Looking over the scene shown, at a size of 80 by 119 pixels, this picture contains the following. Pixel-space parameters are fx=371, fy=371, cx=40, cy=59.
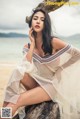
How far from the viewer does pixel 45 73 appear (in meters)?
2.76

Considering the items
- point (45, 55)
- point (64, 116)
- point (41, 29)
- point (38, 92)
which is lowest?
point (64, 116)

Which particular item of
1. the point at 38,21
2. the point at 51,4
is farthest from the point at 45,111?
the point at 51,4

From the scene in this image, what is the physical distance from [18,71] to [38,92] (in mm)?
209

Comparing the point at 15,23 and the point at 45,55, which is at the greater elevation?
the point at 45,55

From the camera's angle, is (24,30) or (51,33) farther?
(24,30)

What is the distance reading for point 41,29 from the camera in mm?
2758

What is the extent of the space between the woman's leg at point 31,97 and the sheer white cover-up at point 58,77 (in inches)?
1.2

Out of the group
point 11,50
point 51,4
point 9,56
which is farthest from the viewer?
point 11,50

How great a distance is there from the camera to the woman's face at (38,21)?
2747mm

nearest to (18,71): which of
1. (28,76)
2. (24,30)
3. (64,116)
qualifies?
(28,76)

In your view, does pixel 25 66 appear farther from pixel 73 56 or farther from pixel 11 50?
pixel 11 50

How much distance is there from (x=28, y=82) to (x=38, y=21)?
458 mm

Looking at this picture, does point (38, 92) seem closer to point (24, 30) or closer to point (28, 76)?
point (28, 76)

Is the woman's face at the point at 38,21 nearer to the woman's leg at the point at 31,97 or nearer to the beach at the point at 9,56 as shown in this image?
the woman's leg at the point at 31,97
